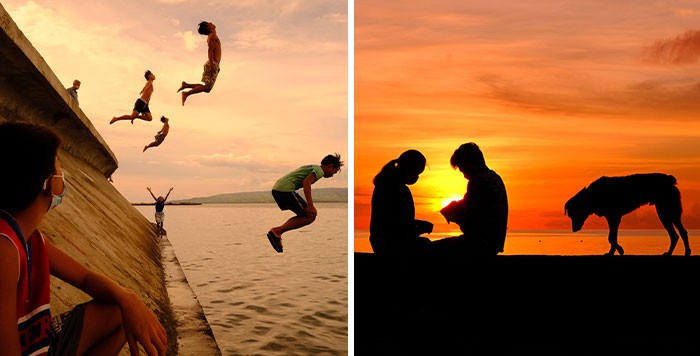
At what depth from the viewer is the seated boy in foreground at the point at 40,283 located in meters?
1.37

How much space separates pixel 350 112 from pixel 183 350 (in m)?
2.17

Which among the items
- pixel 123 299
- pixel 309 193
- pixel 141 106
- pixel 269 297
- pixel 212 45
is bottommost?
pixel 269 297

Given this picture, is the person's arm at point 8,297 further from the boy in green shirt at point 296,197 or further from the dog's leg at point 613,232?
the dog's leg at point 613,232

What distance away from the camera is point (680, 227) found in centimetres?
618

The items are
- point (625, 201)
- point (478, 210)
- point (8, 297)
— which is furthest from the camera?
point (625, 201)

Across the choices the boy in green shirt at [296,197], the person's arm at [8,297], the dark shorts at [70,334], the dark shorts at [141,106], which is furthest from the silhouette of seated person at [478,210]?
the dark shorts at [141,106]

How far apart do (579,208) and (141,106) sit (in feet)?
18.6

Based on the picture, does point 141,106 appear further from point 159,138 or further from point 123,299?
point 123,299

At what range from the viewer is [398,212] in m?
3.36

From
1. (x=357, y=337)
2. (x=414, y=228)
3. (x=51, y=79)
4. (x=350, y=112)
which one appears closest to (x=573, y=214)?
(x=350, y=112)

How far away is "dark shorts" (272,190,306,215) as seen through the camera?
4.35 meters

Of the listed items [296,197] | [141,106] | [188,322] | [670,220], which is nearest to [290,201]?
[296,197]

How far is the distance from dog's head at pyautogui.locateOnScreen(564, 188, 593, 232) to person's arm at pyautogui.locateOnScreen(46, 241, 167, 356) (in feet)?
16.3

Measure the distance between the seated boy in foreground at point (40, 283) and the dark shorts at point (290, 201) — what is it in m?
2.77
